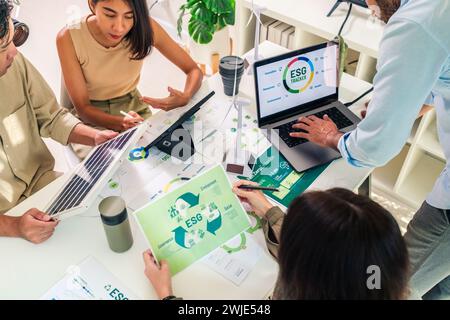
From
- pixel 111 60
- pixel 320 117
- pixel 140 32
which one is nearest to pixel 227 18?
pixel 140 32

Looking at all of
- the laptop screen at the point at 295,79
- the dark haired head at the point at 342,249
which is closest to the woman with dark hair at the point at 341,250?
the dark haired head at the point at 342,249

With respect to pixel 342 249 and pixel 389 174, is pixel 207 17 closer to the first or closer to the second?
pixel 389 174

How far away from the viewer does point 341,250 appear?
2.44 ft

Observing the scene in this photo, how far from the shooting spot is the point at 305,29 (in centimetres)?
202

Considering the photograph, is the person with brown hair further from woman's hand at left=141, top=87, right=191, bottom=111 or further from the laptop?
the laptop

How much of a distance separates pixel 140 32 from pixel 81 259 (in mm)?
980

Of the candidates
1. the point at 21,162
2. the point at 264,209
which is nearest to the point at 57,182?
the point at 21,162

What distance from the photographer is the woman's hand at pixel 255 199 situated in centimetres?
122

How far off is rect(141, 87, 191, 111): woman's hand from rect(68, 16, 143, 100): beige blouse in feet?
0.92

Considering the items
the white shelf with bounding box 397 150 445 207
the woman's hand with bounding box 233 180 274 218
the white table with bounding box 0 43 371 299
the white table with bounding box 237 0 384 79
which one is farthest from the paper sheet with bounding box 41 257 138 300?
the white shelf with bounding box 397 150 445 207

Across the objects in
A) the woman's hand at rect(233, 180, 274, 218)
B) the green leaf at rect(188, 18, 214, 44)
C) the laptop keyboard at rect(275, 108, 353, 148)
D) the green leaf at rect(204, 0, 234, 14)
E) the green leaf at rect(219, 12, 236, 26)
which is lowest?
the woman's hand at rect(233, 180, 274, 218)

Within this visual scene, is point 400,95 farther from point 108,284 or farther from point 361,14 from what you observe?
point 361,14

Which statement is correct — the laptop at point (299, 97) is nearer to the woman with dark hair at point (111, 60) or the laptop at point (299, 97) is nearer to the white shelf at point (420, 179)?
the woman with dark hair at point (111, 60)

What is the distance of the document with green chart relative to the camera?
3.70 ft
